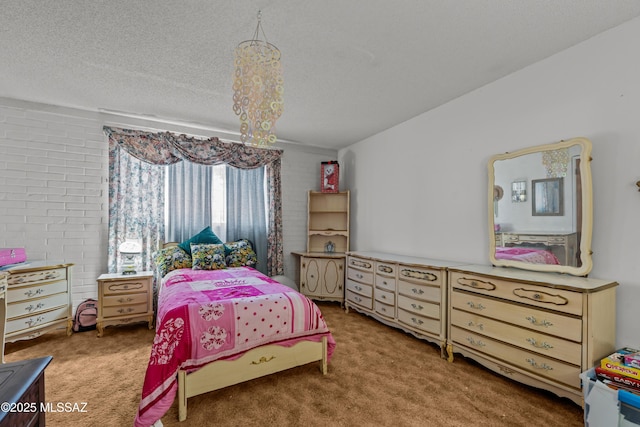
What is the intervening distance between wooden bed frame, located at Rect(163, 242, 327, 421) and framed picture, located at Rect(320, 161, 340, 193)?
276 cm

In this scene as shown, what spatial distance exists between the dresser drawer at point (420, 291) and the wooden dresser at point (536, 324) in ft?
0.66

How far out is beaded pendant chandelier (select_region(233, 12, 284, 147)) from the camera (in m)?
1.90

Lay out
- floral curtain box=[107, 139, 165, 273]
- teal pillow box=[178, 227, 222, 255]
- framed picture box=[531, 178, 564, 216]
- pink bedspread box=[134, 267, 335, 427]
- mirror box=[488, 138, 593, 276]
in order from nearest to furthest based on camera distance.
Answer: pink bedspread box=[134, 267, 335, 427] → mirror box=[488, 138, 593, 276] → framed picture box=[531, 178, 564, 216] → floral curtain box=[107, 139, 165, 273] → teal pillow box=[178, 227, 222, 255]

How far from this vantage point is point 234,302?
7.34 ft

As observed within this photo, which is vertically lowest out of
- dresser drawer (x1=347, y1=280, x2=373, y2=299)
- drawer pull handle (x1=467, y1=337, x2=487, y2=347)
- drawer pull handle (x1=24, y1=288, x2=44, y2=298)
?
drawer pull handle (x1=467, y1=337, x2=487, y2=347)

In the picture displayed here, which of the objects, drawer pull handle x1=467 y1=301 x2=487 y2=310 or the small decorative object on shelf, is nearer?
drawer pull handle x1=467 y1=301 x2=487 y2=310

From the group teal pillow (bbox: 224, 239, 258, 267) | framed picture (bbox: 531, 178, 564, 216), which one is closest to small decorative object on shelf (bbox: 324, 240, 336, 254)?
teal pillow (bbox: 224, 239, 258, 267)

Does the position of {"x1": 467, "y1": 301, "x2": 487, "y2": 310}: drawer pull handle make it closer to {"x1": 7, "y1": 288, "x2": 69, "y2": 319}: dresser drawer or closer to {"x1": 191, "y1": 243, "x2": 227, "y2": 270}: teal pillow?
{"x1": 191, "y1": 243, "x2": 227, "y2": 270}: teal pillow

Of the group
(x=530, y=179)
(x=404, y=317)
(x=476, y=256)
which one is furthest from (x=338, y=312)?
(x=530, y=179)

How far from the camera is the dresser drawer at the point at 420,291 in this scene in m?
2.76

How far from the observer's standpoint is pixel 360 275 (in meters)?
3.82

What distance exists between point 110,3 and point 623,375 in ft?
12.2

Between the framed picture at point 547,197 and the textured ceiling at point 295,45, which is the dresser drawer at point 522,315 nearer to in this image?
the framed picture at point 547,197

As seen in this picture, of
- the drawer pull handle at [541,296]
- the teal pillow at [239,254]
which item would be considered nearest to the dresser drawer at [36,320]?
the teal pillow at [239,254]
